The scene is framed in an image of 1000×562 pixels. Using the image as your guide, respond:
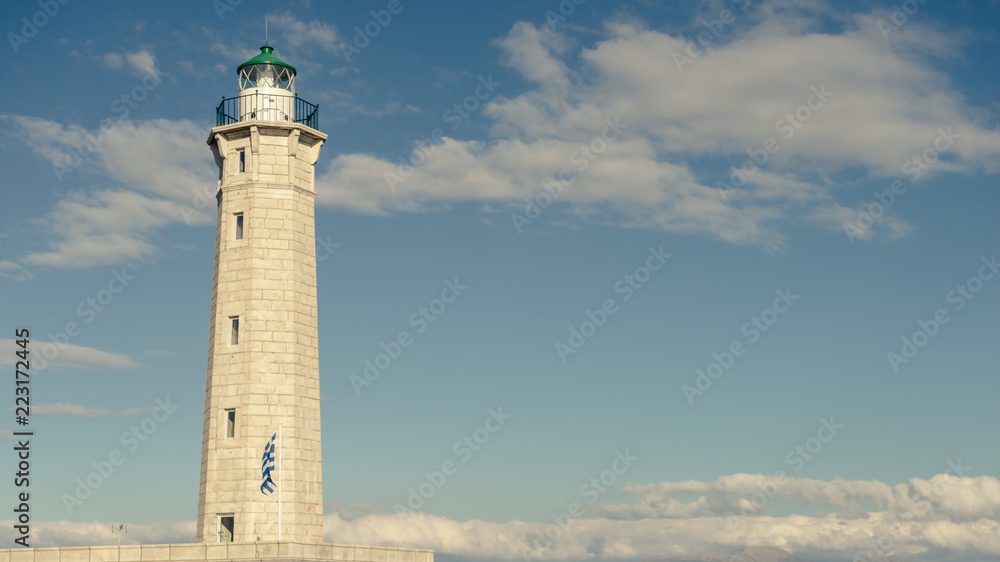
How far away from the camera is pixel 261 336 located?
49.4 m

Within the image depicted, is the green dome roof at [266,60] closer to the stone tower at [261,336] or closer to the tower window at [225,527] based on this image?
the stone tower at [261,336]

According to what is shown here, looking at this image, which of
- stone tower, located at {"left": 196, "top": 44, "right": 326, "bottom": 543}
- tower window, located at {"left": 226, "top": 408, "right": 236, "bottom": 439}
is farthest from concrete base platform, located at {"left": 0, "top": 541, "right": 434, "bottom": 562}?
tower window, located at {"left": 226, "top": 408, "right": 236, "bottom": 439}

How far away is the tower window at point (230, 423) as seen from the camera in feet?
160

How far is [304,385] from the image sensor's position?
49.9 m

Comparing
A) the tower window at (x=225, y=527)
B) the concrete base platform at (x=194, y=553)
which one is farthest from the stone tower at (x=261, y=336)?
the concrete base platform at (x=194, y=553)

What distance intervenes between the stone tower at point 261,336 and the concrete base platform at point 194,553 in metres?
2.86

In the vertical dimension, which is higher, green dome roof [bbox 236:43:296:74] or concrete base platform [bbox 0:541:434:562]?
green dome roof [bbox 236:43:296:74]

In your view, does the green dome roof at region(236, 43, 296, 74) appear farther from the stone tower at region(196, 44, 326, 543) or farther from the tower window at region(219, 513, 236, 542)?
the tower window at region(219, 513, 236, 542)

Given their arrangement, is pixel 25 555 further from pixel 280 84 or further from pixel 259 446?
pixel 280 84

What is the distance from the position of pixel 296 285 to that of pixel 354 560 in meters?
12.5

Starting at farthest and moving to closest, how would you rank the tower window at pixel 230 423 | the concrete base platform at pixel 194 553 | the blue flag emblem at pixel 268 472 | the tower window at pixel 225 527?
the tower window at pixel 230 423 < the tower window at pixel 225 527 < the blue flag emblem at pixel 268 472 < the concrete base platform at pixel 194 553

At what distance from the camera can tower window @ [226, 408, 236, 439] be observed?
48.9 metres

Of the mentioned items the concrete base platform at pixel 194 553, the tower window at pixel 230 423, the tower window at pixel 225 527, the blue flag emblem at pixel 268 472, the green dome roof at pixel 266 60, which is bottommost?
the concrete base platform at pixel 194 553

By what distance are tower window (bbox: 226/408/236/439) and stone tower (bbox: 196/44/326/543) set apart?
4cm
